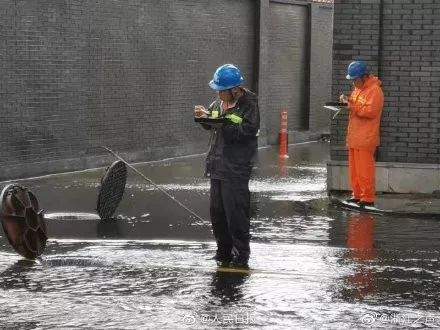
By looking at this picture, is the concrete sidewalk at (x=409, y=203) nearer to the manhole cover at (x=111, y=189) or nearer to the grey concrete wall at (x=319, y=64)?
the manhole cover at (x=111, y=189)

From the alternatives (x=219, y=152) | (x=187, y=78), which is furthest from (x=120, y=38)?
(x=219, y=152)

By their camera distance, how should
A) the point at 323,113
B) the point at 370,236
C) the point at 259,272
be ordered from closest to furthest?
the point at 259,272
the point at 370,236
the point at 323,113

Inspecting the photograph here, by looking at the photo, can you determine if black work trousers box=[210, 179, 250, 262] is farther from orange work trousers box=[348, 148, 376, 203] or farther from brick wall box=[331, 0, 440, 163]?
brick wall box=[331, 0, 440, 163]

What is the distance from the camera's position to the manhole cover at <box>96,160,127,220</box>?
43.0ft

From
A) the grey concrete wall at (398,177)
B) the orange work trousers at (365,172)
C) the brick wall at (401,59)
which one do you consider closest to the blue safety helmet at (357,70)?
the orange work trousers at (365,172)

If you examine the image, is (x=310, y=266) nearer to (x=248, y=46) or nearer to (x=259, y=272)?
(x=259, y=272)

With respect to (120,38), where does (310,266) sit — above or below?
below

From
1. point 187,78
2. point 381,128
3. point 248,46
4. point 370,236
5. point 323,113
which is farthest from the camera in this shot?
point 323,113

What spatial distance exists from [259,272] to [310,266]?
57 centimetres

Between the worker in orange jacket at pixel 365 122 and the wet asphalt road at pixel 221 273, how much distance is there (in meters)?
0.49

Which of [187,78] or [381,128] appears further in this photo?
[187,78]

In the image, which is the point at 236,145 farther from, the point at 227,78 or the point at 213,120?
the point at 227,78

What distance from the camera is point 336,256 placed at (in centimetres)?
1048

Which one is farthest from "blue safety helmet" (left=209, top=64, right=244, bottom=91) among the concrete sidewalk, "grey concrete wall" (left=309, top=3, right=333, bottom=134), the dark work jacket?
"grey concrete wall" (left=309, top=3, right=333, bottom=134)
